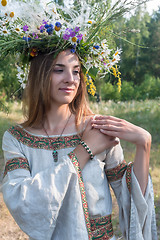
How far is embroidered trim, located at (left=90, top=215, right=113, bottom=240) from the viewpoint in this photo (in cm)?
177

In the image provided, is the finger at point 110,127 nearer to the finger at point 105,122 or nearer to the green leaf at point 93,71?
the finger at point 105,122

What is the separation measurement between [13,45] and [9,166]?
0.80 meters

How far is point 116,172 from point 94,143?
28 cm

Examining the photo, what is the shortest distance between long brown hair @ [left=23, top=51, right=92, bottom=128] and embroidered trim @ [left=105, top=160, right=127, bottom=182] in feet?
1.31

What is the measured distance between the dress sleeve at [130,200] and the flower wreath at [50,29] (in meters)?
0.69

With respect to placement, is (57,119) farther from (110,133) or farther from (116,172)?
(116,172)

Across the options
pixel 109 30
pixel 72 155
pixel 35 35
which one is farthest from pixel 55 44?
pixel 72 155

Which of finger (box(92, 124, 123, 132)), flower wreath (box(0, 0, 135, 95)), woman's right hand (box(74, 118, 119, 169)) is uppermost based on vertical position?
flower wreath (box(0, 0, 135, 95))

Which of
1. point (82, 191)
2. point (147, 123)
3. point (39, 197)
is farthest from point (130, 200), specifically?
point (147, 123)

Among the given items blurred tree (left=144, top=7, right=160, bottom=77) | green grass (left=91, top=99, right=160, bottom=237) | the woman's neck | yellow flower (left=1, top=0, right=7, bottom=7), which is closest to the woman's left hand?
the woman's neck

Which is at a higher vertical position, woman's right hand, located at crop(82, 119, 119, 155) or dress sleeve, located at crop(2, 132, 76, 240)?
woman's right hand, located at crop(82, 119, 119, 155)

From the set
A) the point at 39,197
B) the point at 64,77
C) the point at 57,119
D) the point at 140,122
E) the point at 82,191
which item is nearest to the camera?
the point at 39,197

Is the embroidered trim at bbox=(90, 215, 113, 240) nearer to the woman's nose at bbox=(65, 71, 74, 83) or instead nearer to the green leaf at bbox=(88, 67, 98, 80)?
the woman's nose at bbox=(65, 71, 74, 83)

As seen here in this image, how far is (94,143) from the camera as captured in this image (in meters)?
1.76
